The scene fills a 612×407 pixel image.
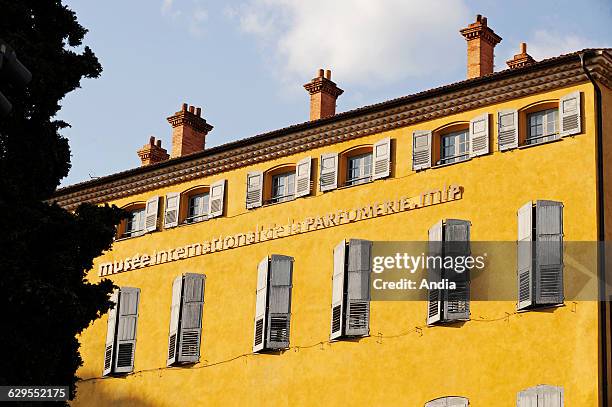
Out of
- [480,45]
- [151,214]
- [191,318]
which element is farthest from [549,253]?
[151,214]

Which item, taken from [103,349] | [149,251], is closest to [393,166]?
[149,251]

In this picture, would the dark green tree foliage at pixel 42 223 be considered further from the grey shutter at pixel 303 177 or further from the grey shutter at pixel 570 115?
the grey shutter at pixel 570 115

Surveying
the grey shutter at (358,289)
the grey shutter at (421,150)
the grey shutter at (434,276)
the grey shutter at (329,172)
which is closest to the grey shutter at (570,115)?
the grey shutter at (421,150)

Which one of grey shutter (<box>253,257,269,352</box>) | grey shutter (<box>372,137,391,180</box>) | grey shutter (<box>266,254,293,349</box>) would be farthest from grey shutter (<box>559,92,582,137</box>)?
grey shutter (<box>253,257,269,352</box>)

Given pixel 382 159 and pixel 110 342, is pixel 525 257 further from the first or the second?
pixel 110 342

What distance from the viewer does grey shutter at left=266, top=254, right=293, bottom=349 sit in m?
27.1

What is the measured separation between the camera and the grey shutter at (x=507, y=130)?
2425cm

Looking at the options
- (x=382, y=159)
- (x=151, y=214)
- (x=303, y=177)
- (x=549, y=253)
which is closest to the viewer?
(x=549, y=253)

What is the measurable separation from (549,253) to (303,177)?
7.42 m

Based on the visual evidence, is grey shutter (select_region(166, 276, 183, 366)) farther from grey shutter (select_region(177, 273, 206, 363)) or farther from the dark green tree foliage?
the dark green tree foliage

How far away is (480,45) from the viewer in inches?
1061

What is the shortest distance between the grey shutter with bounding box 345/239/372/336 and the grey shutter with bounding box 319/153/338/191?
1878mm

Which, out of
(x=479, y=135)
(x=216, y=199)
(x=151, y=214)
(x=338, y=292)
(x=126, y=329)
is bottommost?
(x=126, y=329)

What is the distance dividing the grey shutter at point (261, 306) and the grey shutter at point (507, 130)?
22.5 ft
